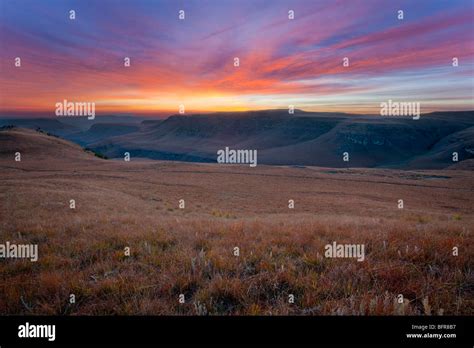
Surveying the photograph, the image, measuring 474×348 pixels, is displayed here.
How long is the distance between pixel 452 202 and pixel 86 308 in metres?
50.6

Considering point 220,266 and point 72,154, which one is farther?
point 72,154

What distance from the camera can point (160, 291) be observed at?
10.8 feet

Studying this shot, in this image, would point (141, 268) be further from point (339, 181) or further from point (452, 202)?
point (339, 181)

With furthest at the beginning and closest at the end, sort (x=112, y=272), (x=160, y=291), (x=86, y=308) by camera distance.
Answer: (x=112, y=272) < (x=160, y=291) < (x=86, y=308)

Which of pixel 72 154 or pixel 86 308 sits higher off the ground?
pixel 72 154

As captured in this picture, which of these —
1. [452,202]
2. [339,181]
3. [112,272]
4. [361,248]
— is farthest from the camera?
[339,181]

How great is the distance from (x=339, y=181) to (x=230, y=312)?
5711 centimetres

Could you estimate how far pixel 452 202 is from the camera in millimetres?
40375
